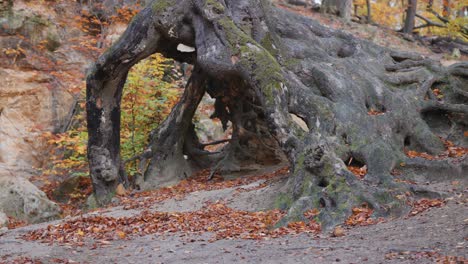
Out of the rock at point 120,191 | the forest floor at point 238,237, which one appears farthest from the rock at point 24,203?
the forest floor at point 238,237

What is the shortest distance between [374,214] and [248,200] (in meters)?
2.93

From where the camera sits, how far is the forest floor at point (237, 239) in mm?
5785

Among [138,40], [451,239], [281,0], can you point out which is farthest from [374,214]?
[281,0]

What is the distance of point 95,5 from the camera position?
69.3ft

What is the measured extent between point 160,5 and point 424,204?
282 inches

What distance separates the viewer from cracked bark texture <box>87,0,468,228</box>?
8.88 metres

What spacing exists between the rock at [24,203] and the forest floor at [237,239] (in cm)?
264

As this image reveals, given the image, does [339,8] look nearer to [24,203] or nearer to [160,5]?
[160,5]

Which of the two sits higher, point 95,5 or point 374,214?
point 95,5

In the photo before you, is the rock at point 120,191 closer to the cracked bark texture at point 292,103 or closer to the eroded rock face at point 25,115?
the cracked bark texture at point 292,103

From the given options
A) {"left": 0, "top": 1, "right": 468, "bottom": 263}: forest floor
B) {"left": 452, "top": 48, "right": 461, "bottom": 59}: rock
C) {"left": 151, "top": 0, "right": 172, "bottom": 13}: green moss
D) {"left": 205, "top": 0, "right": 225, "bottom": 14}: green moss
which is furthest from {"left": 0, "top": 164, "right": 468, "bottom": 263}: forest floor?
{"left": 452, "top": 48, "right": 461, "bottom": 59}: rock

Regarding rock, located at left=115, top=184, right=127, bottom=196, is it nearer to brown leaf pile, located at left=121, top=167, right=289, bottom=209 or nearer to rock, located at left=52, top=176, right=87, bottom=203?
brown leaf pile, located at left=121, top=167, right=289, bottom=209

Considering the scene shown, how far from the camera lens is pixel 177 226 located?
8.48 m

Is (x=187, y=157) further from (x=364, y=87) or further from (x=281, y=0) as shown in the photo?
(x=281, y=0)
